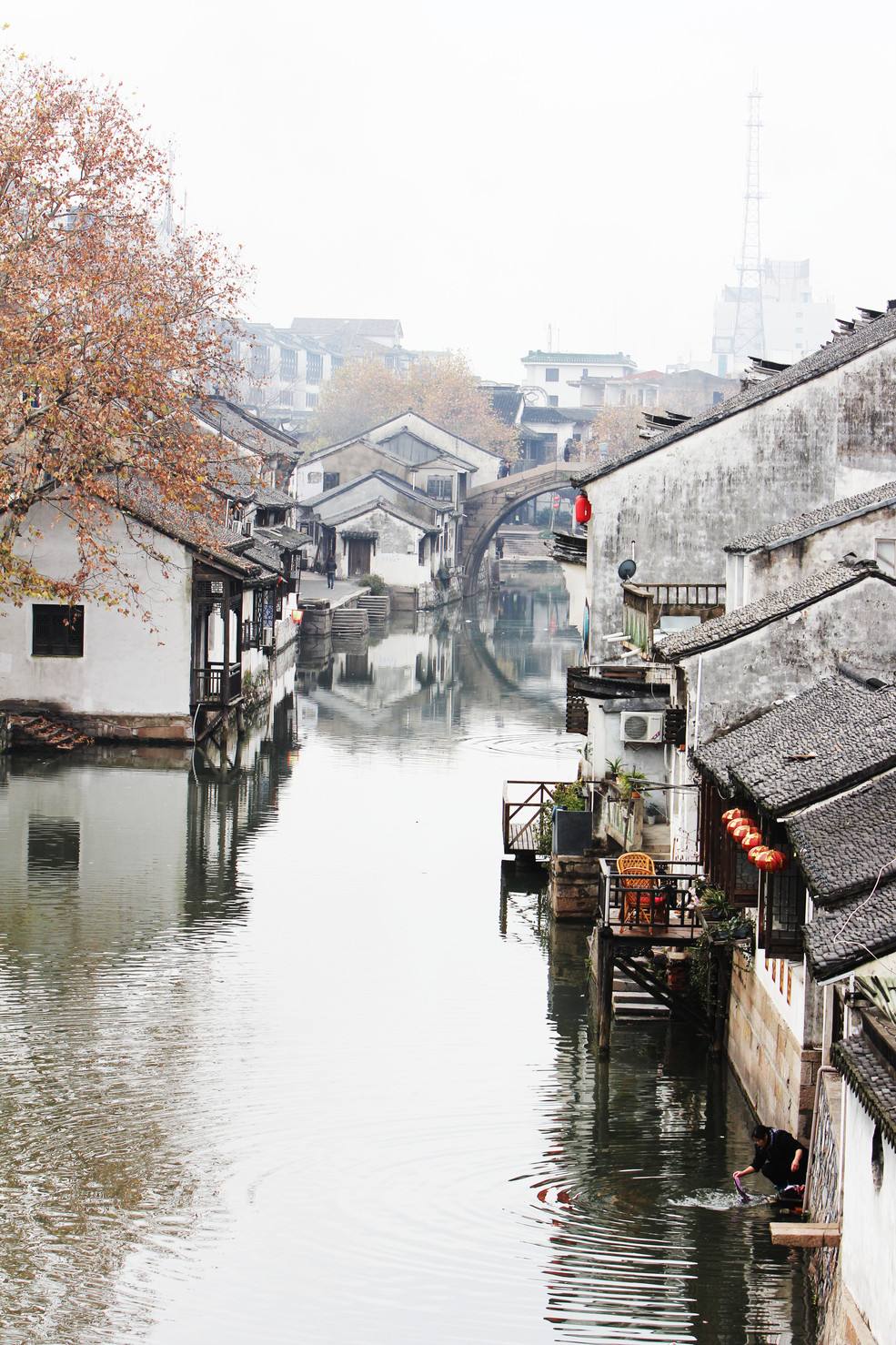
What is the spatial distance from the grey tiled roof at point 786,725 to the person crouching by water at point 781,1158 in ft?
11.2

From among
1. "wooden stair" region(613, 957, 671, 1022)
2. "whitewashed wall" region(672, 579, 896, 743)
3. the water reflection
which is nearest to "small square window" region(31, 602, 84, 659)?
the water reflection

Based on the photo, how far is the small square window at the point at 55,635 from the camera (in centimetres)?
4341

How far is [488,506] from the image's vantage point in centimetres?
9831

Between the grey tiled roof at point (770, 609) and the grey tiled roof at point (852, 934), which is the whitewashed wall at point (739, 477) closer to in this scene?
the grey tiled roof at point (770, 609)

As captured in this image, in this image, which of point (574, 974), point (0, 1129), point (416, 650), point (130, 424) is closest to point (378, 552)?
point (416, 650)

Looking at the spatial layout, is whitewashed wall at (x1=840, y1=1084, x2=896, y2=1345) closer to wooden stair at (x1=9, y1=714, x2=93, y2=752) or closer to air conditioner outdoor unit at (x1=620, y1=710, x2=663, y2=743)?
air conditioner outdoor unit at (x1=620, y1=710, x2=663, y2=743)

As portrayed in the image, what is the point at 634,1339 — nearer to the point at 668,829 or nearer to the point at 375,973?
the point at 375,973

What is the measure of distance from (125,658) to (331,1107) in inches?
946

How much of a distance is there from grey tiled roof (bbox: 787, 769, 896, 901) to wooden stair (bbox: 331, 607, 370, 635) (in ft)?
193

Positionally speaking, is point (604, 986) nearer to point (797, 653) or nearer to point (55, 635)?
point (797, 653)

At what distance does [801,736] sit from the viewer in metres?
19.0

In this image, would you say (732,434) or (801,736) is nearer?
(801,736)

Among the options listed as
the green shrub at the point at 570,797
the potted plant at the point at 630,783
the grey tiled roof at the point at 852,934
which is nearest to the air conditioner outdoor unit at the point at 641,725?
the potted plant at the point at 630,783

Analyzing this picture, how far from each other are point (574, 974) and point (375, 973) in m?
2.94
